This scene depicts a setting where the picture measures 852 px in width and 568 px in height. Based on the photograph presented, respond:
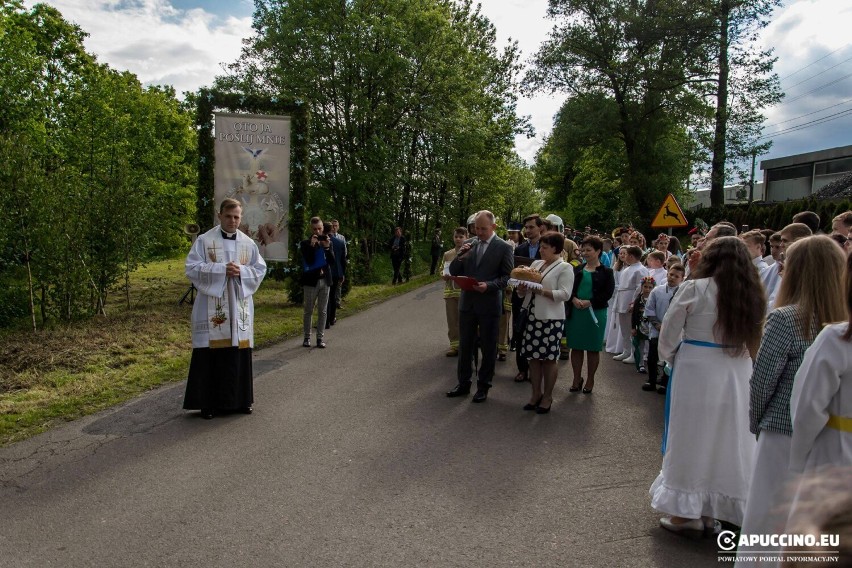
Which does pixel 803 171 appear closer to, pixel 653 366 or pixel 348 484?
pixel 653 366

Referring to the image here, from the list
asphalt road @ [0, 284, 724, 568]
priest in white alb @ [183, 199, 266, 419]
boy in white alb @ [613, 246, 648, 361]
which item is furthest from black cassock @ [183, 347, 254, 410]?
boy in white alb @ [613, 246, 648, 361]

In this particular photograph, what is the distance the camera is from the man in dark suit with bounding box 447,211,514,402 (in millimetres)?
8031

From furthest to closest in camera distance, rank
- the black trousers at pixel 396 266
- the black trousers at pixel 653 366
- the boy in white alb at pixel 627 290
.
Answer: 1. the black trousers at pixel 396 266
2. the boy in white alb at pixel 627 290
3. the black trousers at pixel 653 366

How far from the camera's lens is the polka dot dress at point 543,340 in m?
7.43

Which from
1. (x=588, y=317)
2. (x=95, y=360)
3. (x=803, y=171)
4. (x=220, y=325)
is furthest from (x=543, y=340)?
(x=803, y=171)

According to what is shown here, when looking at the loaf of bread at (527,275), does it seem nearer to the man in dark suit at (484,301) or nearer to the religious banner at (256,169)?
the man in dark suit at (484,301)

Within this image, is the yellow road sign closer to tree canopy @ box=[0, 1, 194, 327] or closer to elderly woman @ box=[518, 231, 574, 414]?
elderly woman @ box=[518, 231, 574, 414]

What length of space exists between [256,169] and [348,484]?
11046 mm

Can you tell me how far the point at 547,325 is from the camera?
24.6 ft

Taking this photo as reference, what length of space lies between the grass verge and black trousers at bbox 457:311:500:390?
3.81 metres

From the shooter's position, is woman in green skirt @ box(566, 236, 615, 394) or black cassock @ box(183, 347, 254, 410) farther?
woman in green skirt @ box(566, 236, 615, 394)

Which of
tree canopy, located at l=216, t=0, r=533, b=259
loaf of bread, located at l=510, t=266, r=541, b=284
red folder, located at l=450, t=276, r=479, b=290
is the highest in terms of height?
tree canopy, located at l=216, t=0, r=533, b=259

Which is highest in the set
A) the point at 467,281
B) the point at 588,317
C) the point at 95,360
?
the point at 467,281

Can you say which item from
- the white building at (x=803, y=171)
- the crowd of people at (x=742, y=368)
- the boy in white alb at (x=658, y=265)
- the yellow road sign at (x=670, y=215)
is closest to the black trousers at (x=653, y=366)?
the boy in white alb at (x=658, y=265)
